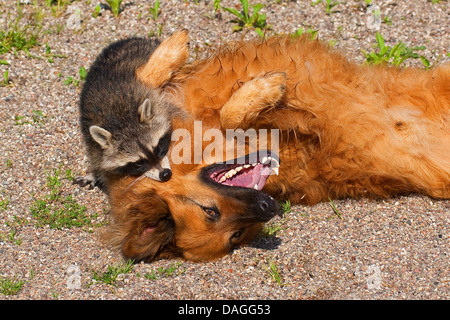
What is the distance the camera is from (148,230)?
5.27 meters

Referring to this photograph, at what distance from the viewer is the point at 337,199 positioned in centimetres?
579

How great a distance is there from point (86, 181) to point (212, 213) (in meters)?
1.64

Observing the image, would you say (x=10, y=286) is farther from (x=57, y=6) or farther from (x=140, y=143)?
(x=57, y=6)

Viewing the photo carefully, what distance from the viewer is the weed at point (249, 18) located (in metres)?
7.45

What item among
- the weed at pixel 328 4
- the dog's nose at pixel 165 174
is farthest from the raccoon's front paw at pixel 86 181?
the weed at pixel 328 4

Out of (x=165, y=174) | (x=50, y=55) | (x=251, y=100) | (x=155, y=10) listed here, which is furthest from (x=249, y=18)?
(x=165, y=174)

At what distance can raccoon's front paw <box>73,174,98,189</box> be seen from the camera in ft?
20.1

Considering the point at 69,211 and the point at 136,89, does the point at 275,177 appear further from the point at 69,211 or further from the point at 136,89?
the point at 69,211

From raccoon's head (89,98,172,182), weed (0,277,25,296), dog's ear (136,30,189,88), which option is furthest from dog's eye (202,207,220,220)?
weed (0,277,25,296)

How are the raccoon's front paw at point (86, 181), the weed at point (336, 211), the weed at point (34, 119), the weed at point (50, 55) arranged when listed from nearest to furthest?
1. the weed at point (336, 211)
2. the raccoon's front paw at point (86, 181)
3. the weed at point (34, 119)
4. the weed at point (50, 55)

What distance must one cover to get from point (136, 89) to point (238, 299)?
2.09m

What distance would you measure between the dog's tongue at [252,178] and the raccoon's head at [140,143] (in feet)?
2.02

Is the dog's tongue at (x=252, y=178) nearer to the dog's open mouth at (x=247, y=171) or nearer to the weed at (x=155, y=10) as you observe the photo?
the dog's open mouth at (x=247, y=171)

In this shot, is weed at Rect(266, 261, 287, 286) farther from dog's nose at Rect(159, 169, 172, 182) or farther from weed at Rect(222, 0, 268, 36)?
weed at Rect(222, 0, 268, 36)
